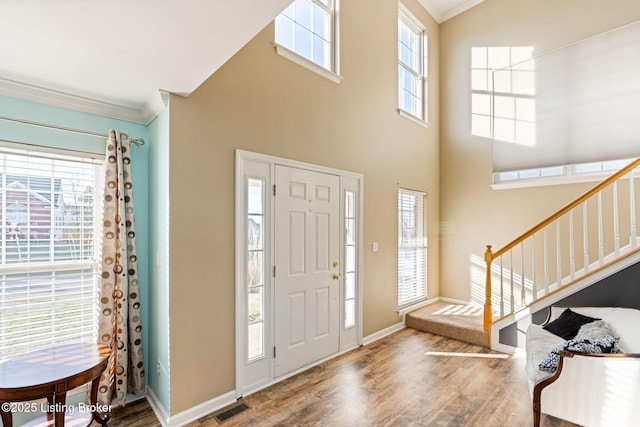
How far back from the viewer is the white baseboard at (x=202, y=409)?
2.33 m

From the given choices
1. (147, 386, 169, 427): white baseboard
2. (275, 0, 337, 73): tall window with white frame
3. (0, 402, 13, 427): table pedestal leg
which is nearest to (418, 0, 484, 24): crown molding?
(275, 0, 337, 73): tall window with white frame

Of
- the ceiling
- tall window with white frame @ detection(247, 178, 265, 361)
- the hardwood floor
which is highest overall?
the ceiling

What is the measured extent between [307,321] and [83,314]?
1.97 metres

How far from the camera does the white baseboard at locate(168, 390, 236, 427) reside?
91.8 inches

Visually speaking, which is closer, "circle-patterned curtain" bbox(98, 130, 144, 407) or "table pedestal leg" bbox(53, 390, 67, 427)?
"table pedestal leg" bbox(53, 390, 67, 427)

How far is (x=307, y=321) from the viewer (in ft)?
10.7

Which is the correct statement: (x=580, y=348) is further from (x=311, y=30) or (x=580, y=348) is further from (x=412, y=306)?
(x=311, y=30)

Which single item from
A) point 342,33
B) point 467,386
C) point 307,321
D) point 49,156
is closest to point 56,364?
point 49,156

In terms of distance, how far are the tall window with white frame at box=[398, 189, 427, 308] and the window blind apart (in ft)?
4.64

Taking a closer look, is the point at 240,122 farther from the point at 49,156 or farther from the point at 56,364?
the point at 56,364

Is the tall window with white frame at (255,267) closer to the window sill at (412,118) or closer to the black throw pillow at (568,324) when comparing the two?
the window sill at (412,118)

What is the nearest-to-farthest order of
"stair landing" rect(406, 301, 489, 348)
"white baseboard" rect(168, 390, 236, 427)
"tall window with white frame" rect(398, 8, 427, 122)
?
"white baseboard" rect(168, 390, 236, 427)
"stair landing" rect(406, 301, 489, 348)
"tall window with white frame" rect(398, 8, 427, 122)

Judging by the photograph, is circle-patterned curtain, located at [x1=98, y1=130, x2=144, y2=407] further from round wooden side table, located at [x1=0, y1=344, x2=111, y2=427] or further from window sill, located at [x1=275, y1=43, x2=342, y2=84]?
window sill, located at [x1=275, y1=43, x2=342, y2=84]

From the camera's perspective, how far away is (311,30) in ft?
11.3
